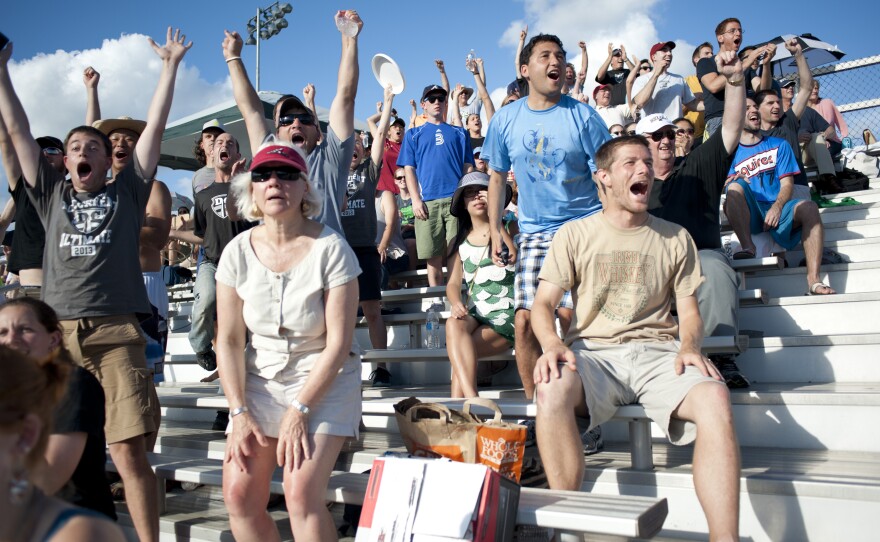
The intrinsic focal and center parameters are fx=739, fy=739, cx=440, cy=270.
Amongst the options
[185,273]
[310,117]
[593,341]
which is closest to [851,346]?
[593,341]

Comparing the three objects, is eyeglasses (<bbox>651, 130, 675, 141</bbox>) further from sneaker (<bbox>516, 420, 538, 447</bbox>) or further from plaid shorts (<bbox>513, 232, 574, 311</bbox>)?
sneaker (<bbox>516, 420, 538, 447</bbox>)

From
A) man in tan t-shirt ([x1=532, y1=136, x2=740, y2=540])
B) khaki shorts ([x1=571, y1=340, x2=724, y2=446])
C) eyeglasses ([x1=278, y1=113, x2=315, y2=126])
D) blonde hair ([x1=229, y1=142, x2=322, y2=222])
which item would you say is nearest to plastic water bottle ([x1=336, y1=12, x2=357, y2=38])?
eyeglasses ([x1=278, y1=113, x2=315, y2=126])

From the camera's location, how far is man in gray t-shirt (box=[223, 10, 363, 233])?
3.79 m

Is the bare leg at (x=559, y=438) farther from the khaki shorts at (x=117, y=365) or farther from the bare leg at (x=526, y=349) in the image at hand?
the khaki shorts at (x=117, y=365)

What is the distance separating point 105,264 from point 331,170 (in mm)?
1191

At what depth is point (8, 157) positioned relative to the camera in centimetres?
351

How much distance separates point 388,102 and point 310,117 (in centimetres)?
210

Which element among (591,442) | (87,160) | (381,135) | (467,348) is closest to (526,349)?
(467,348)

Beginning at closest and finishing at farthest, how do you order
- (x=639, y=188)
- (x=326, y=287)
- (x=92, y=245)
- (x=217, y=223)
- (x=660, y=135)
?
1. (x=326, y=287)
2. (x=639, y=188)
3. (x=92, y=245)
4. (x=660, y=135)
5. (x=217, y=223)

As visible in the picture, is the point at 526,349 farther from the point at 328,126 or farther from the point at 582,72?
the point at 582,72

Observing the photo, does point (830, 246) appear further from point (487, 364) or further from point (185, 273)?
point (185, 273)

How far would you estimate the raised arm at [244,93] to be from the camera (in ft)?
12.6

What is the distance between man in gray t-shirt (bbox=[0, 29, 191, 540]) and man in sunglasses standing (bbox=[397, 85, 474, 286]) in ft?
9.19

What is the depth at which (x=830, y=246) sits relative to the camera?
5.06 meters
